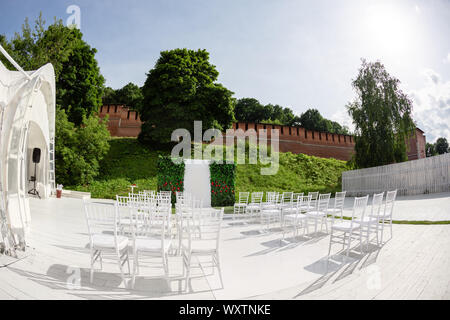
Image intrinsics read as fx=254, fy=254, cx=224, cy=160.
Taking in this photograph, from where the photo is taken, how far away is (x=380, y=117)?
18219 millimetres

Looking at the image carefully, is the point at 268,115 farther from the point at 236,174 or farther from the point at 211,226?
the point at 211,226

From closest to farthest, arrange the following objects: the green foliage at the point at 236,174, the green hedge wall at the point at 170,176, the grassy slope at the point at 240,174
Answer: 1. the green hedge wall at the point at 170,176
2. the green foliage at the point at 236,174
3. the grassy slope at the point at 240,174

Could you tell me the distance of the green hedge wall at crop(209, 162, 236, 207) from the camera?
1416 centimetres

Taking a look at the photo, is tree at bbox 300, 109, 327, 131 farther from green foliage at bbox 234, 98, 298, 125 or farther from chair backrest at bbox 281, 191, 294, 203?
chair backrest at bbox 281, 191, 294, 203

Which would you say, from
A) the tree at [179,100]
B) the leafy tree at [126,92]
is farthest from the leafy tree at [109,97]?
the tree at [179,100]

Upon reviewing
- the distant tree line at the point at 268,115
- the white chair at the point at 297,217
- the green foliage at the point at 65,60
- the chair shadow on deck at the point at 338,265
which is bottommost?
the chair shadow on deck at the point at 338,265

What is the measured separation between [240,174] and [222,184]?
8.38 m

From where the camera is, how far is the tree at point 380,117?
59.6 feet

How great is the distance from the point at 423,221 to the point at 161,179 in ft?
36.0

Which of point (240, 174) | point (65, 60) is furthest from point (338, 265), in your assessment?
point (65, 60)

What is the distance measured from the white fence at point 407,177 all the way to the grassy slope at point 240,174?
2.77 meters

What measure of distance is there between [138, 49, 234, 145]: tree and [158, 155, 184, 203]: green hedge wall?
10.5 m

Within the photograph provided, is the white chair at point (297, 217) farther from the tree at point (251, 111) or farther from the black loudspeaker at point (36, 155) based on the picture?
the tree at point (251, 111)

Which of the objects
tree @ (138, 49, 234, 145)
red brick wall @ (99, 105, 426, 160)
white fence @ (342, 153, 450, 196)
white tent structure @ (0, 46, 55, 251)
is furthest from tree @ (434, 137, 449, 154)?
white tent structure @ (0, 46, 55, 251)
